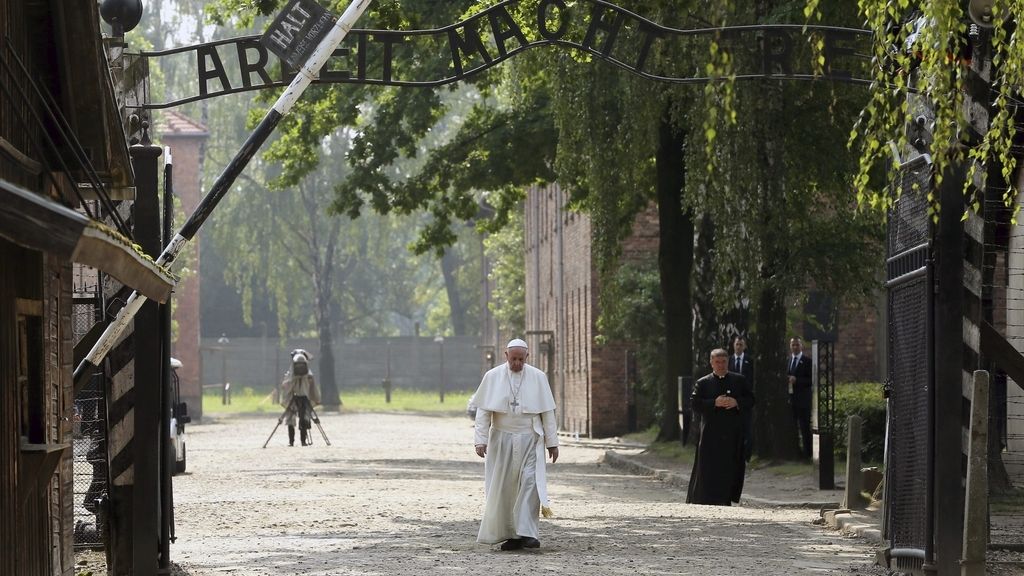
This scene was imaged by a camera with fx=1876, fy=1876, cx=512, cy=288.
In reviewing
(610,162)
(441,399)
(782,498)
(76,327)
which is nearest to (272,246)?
(441,399)

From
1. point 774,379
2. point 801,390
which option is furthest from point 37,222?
point 801,390

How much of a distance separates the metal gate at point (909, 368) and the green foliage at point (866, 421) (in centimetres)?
1061

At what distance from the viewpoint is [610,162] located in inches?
1013

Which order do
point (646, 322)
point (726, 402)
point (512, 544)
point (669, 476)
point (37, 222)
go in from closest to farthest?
1. point (37, 222)
2. point (512, 544)
3. point (726, 402)
4. point (669, 476)
5. point (646, 322)

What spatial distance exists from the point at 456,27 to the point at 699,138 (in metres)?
8.51

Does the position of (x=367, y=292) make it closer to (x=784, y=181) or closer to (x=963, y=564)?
(x=784, y=181)

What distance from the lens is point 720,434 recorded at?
21.2 metres

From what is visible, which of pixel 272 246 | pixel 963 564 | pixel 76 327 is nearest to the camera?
pixel 963 564

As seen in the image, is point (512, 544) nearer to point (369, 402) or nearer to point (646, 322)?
point (646, 322)

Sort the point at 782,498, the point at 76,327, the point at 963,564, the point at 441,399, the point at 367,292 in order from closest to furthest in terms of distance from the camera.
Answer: the point at 963,564
the point at 76,327
the point at 782,498
the point at 441,399
the point at 367,292

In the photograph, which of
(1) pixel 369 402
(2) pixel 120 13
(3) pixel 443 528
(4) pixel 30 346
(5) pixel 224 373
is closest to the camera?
(4) pixel 30 346

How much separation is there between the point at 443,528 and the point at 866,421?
29.7 feet

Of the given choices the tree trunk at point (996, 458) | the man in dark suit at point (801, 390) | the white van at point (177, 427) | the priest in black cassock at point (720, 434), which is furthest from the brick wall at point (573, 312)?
the tree trunk at point (996, 458)

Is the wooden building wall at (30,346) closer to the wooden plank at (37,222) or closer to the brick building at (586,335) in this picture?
the wooden plank at (37,222)
